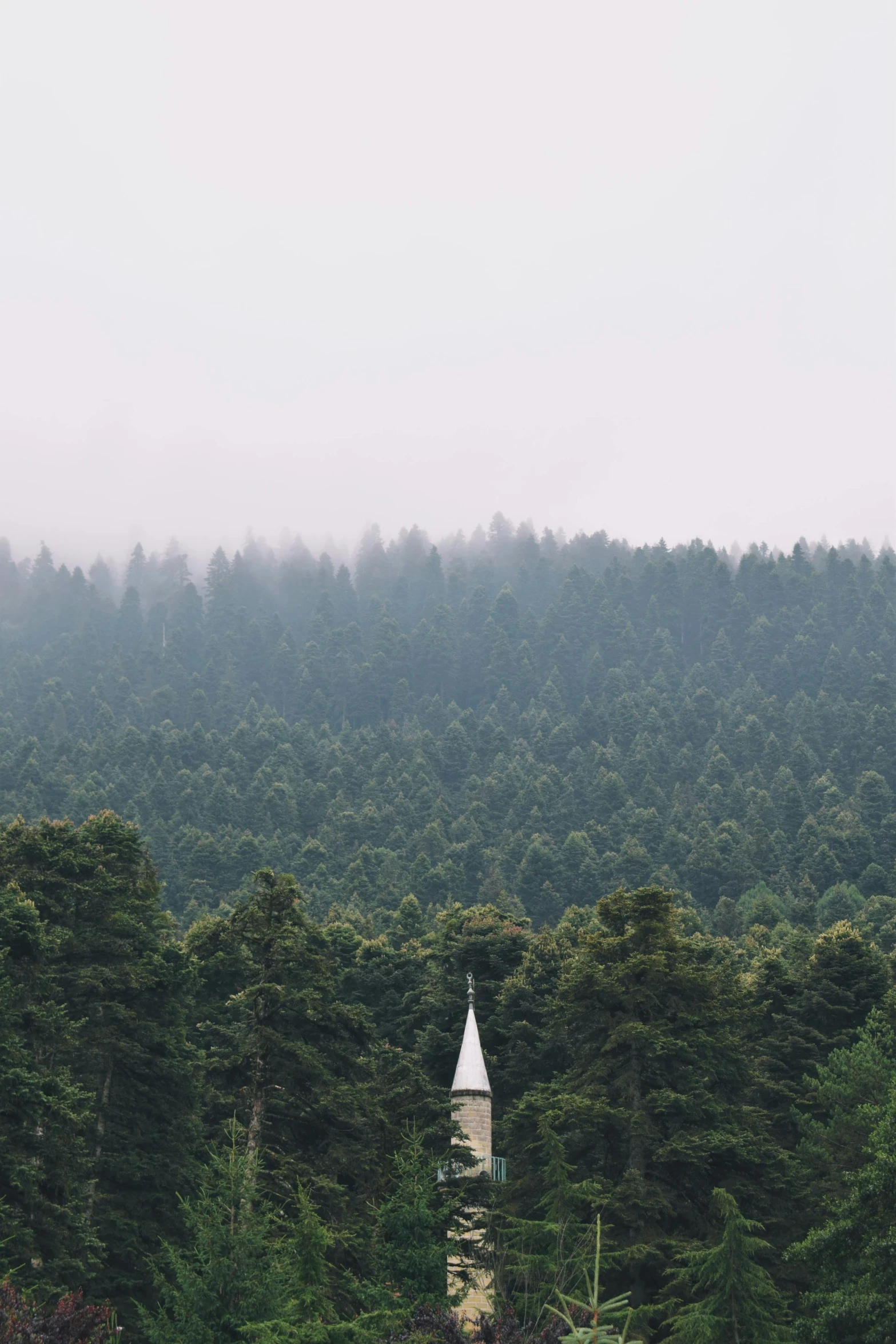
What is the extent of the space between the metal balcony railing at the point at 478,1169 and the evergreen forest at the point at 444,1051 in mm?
285

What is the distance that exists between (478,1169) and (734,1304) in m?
9.73

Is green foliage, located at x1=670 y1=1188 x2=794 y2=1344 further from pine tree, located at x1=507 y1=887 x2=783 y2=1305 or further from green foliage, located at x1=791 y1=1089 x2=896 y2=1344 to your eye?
pine tree, located at x1=507 y1=887 x2=783 y2=1305

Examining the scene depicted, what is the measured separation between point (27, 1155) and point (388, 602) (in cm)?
15518

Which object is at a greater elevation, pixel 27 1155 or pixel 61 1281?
pixel 27 1155

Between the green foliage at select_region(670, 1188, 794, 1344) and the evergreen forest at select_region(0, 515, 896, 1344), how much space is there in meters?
0.07

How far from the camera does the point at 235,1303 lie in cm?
2030

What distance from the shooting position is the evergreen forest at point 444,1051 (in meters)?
24.9

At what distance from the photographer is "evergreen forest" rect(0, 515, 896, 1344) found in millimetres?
24922

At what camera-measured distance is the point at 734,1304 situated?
25469mm

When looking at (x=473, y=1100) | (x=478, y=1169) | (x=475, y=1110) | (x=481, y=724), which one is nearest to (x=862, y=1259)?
(x=478, y=1169)

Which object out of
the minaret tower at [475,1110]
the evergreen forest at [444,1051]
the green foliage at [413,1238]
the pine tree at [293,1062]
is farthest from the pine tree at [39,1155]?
the minaret tower at [475,1110]

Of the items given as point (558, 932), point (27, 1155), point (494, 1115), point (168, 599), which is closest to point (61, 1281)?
point (27, 1155)

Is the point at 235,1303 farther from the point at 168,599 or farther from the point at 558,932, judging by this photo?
the point at 168,599

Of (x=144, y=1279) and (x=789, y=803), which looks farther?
(x=789, y=803)
